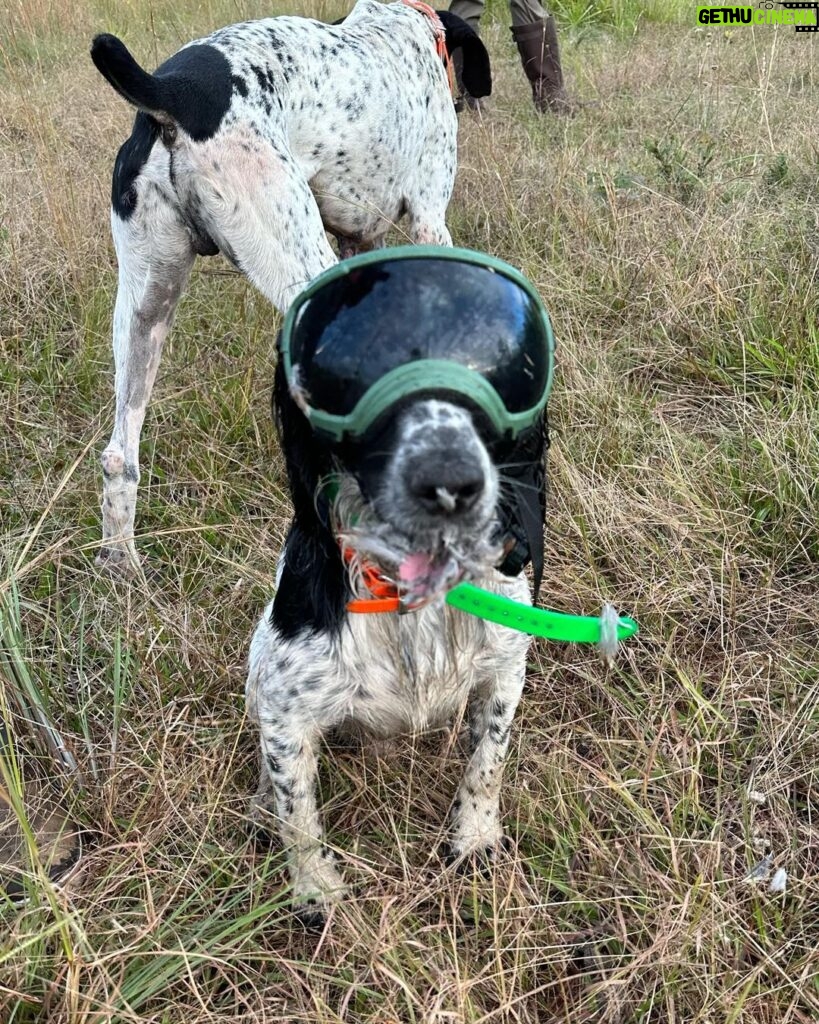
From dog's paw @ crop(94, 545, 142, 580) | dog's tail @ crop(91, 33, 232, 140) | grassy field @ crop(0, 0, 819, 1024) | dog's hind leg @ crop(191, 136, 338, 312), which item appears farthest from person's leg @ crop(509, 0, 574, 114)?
dog's paw @ crop(94, 545, 142, 580)

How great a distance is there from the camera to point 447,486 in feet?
3.57

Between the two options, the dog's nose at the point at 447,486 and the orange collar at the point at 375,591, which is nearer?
the dog's nose at the point at 447,486

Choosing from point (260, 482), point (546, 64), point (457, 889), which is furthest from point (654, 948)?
point (546, 64)

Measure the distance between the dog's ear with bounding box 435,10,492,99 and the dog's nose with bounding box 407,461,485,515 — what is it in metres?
3.12

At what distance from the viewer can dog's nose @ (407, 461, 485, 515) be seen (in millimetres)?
1085

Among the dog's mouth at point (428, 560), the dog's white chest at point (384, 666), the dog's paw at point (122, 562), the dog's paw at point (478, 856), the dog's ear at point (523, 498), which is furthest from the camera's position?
the dog's paw at point (122, 562)

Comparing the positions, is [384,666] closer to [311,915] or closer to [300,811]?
[300,811]

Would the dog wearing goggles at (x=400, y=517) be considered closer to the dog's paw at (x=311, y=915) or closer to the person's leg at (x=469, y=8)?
the dog's paw at (x=311, y=915)

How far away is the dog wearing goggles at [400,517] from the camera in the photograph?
1140 millimetres

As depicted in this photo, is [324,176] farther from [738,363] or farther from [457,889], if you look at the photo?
[457,889]

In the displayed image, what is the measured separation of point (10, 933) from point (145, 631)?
82 cm

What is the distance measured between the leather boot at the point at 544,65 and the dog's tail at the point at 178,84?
131 inches

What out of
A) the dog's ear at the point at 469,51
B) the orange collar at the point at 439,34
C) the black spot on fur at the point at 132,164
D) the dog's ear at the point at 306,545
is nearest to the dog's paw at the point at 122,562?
the dog's ear at the point at 306,545

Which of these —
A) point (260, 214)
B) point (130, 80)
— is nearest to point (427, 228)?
point (260, 214)
